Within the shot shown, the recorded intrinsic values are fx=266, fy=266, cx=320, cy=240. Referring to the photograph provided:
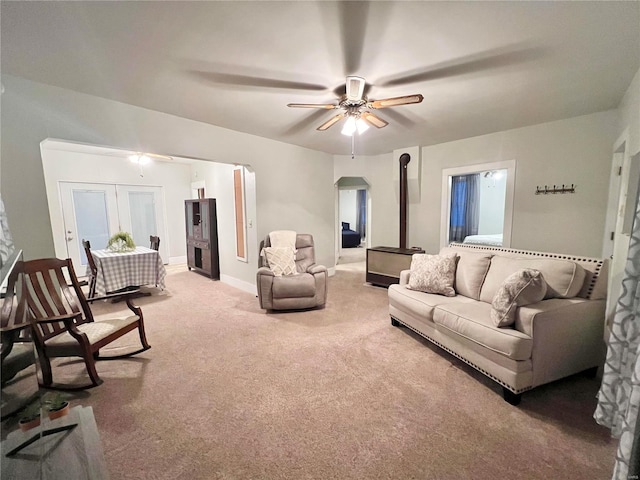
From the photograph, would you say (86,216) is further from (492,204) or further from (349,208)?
(492,204)

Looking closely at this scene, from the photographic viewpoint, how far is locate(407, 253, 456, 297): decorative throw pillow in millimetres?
2673

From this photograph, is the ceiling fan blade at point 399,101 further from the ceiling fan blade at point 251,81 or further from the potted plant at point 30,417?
the potted plant at point 30,417

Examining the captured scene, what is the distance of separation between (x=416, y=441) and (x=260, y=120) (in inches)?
133

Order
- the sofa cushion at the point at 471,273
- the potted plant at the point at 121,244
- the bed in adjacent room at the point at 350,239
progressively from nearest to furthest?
the sofa cushion at the point at 471,273, the potted plant at the point at 121,244, the bed in adjacent room at the point at 350,239

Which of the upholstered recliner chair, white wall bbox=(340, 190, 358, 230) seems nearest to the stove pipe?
the upholstered recliner chair

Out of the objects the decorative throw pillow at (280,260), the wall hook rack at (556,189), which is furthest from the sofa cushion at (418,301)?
the wall hook rack at (556,189)

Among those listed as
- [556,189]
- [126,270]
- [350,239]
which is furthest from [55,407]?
[350,239]

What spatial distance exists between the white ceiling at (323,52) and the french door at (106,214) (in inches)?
154

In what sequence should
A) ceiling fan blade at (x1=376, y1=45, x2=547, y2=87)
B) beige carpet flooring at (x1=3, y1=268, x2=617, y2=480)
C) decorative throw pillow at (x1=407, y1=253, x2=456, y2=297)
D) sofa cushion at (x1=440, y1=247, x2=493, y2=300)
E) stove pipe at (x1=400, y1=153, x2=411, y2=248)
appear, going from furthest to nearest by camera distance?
stove pipe at (x1=400, y1=153, x2=411, y2=248), decorative throw pillow at (x1=407, y1=253, x2=456, y2=297), sofa cushion at (x1=440, y1=247, x2=493, y2=300), ceiling fan blade at (x1=376, y1=45, x2=547, y2=87), beige carpet flooring at (x1=3, y1=268, x2=617, y2=480)

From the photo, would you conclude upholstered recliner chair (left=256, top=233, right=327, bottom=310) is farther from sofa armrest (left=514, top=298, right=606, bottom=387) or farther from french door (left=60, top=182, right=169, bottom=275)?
french door (left=60, top=182, right=169, bottom=275)

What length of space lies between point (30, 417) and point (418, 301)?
2.68m

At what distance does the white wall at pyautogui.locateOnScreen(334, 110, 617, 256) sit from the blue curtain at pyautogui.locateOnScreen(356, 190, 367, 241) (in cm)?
505

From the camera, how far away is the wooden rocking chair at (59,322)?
78.1 inches

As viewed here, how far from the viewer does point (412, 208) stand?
16.3 feet
